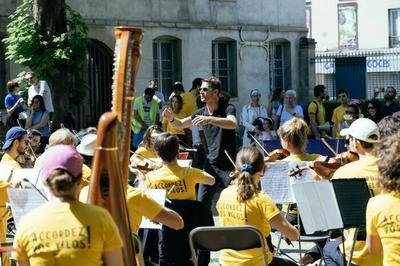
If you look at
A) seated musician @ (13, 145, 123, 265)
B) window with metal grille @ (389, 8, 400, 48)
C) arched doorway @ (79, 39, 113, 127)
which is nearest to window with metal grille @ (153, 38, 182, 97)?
arched doorway @ (79, 39, 113, 127)

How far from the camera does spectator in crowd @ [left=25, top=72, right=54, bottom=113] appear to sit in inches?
706

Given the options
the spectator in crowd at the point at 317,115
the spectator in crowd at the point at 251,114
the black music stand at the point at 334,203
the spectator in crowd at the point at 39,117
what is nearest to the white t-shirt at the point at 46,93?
the spectator in crowd at the point at 39,117

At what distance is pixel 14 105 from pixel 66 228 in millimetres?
13423

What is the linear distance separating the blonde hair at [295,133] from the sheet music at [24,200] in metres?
3.45

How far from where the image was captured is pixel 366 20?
177 ft

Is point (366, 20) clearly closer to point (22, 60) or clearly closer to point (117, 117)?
point (22, 60)

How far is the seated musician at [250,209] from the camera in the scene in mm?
7254

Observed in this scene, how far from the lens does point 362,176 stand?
697cm

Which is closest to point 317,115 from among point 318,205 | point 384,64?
point 318,205

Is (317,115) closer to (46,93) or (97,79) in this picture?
(46,93)

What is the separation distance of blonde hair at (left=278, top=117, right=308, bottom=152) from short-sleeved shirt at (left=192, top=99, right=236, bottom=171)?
1.77 meters

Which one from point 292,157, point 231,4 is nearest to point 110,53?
point 231,4

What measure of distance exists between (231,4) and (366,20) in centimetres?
2636

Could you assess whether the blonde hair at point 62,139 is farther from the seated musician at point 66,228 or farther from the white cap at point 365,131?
the seated musician at point 66,228
